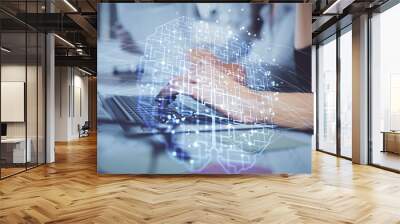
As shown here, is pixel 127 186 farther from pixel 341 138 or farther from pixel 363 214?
pixel 341 138

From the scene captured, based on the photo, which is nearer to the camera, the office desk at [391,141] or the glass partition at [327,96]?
the office desk at [391,141]

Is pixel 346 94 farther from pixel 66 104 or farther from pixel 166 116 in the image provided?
A: pixel 66 104

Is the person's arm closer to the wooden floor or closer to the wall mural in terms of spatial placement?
the wall mural

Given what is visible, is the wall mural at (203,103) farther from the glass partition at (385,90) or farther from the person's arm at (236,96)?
the glass partition at (385,90)

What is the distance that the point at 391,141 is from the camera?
7.23 m

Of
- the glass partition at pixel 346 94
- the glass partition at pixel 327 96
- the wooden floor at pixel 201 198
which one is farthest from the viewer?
the glass partition at pixel 327 96

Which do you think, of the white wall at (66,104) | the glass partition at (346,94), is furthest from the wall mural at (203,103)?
the white wall at (66,104)

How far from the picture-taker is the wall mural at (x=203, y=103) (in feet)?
20.1

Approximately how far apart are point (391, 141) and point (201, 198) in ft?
15.1

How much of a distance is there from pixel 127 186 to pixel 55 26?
13.7 feet

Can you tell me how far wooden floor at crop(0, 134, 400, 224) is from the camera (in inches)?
150

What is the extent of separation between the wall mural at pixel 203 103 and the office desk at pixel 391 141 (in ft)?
7.15

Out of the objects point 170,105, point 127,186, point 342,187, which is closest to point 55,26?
point 170,105

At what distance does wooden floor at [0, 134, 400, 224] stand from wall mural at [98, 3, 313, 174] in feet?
1.13
